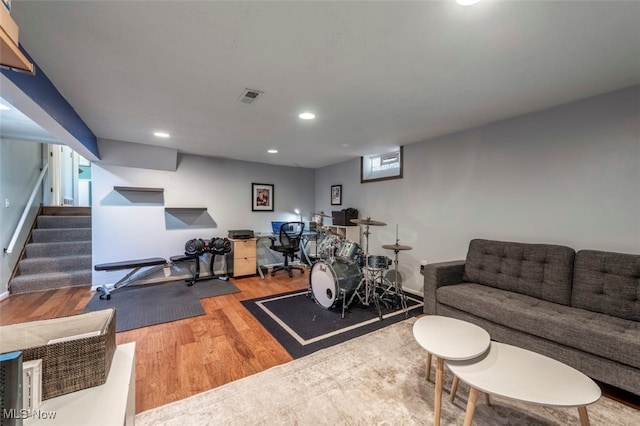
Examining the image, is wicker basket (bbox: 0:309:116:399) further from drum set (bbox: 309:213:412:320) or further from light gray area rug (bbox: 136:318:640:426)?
drum set (bbox: 309:213:412:320)

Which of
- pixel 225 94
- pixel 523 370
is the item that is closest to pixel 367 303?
pixel 523 370

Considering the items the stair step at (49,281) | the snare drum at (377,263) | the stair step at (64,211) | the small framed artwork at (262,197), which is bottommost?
the stair step at (49,281)

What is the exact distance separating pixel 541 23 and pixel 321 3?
1.19m

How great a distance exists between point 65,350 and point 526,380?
2.06 m

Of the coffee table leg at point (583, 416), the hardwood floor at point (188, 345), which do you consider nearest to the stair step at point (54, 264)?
the hardwood floor at point (188, 345)

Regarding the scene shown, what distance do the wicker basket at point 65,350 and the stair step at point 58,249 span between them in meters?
4.19

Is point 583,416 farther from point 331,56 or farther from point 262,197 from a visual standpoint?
point 262,197

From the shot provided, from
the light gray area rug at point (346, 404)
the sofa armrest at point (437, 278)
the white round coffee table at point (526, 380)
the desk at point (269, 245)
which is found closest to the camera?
the white round coffee table at point (526, 380)

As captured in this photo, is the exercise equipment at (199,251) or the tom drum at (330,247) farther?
the exercise equipment at (199,251)

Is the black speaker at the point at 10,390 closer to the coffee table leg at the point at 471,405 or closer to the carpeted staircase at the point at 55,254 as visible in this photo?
the coffee table leg at the point at 471,405

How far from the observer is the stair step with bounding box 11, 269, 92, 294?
3490 mm

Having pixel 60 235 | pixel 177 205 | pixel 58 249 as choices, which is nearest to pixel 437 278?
pixel 177 205

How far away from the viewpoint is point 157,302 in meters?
3.32

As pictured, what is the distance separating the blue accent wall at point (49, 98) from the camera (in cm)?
151
